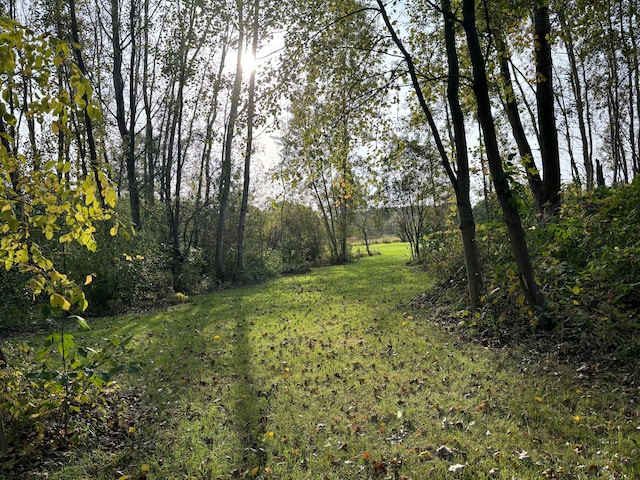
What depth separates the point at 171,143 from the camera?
17.6 metres

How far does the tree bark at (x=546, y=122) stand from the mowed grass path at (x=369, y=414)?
3.20 metres

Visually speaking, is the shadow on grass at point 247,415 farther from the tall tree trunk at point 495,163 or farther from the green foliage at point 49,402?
the tall tree trunk at point 495,163

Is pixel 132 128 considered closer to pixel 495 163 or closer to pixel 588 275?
pixel 495 163

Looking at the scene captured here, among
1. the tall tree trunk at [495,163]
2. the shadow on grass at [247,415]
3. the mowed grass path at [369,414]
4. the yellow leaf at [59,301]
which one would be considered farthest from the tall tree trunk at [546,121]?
the yellow leaf at [59,301]

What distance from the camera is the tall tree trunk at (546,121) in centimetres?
710

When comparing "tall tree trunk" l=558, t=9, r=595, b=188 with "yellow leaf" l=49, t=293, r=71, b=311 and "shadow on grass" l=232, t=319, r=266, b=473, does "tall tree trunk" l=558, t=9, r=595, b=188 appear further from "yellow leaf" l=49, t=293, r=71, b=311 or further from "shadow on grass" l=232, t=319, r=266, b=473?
"yellow leaf" l=49, t=293, r=71, b=311

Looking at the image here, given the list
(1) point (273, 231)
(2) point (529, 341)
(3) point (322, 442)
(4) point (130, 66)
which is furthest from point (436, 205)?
(3) point (322, 442)

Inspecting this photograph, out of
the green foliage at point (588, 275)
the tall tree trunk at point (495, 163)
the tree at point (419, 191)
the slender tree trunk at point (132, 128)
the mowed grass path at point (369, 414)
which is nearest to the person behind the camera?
the mowed grass path at point (369, 414)

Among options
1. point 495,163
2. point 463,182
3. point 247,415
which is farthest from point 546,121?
point 247,415

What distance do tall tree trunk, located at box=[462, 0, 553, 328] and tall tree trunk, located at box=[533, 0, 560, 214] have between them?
194cm

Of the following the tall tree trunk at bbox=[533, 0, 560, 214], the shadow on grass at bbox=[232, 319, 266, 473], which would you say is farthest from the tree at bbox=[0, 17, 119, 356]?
the tall tree trunk at bbox=[533, 0, 560, 214]

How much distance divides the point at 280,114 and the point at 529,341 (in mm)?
4829

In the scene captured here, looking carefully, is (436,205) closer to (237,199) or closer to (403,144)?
Answer: (237,199)

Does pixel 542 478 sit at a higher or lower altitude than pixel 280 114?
lower
